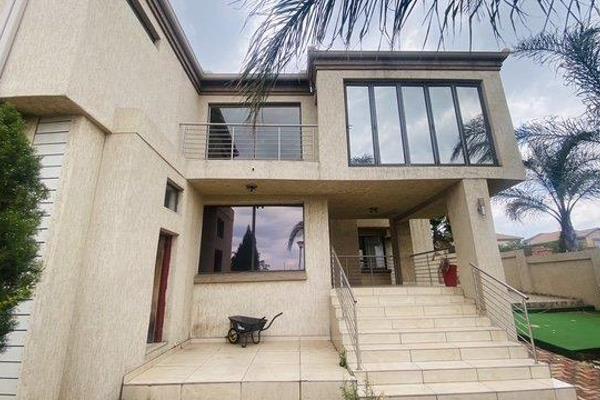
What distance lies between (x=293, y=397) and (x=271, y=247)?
4.04m

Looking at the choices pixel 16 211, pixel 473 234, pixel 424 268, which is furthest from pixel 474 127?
pixel 16 211

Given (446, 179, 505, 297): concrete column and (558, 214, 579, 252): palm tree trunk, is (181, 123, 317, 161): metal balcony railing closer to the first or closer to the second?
(446, 179, 505, 297): concrete column

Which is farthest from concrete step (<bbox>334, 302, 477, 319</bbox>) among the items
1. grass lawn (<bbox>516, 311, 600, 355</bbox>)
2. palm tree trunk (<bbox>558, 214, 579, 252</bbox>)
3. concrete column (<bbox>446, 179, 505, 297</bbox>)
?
palm tree trunk (<bbox>558, 214, 579, 252</bbox>)

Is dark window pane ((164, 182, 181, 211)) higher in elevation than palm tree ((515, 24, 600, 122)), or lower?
lower

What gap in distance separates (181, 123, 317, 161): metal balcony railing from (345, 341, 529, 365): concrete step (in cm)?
470

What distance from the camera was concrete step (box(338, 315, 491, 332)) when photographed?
230 inches

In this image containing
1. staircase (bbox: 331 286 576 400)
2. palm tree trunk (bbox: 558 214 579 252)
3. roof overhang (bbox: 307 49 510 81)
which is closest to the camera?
staircase (bbox: 331 286 576 400)

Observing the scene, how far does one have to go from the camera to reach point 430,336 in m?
5.40

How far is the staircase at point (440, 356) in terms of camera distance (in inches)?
162

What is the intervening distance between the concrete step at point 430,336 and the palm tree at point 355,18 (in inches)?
202

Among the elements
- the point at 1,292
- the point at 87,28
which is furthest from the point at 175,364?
the point at 87,28

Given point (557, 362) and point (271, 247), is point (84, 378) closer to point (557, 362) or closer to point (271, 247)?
point (271, 247)

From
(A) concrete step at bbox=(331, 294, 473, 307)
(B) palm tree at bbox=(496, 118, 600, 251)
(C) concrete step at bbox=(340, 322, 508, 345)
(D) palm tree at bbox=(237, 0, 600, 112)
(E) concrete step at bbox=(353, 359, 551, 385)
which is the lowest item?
(E) concrete step at bbox=(353, 359, 551, 385)

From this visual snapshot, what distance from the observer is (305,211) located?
25.4 feet
